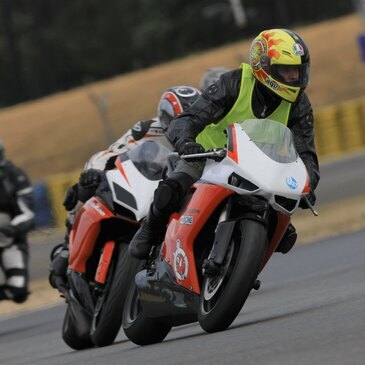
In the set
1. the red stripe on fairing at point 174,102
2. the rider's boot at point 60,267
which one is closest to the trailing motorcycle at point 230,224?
the red stripe on fairing at point 174,102

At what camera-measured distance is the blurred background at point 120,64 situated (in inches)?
1356

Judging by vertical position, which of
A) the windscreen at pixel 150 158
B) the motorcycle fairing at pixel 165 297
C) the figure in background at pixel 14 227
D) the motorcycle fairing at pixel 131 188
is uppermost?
the windscreen at pixel 150 158

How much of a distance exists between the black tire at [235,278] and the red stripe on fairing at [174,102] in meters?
1.63

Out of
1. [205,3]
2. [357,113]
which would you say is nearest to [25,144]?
[357,113]

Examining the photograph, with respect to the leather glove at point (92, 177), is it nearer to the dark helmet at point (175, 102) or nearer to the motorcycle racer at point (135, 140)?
the motorcycle racer at point (135, 140)

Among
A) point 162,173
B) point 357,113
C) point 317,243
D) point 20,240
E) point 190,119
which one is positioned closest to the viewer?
point 190,119

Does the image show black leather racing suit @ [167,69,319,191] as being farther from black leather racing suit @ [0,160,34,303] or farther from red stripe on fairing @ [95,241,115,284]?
black leather racing suit @ [0,160,34,303]

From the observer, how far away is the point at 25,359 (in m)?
8.02


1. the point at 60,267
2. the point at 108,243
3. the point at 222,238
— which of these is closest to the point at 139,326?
the point at 108,243

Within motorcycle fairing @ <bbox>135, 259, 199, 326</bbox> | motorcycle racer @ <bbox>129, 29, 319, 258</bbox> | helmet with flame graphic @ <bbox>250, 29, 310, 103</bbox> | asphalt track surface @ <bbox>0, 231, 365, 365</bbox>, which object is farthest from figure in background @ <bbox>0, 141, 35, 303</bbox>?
helmet with flame graphic @ <bbox>250, 29, 310, 103</bbox>

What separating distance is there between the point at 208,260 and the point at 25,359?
1.94 m

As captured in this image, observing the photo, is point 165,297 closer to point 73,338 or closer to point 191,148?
point 191,148

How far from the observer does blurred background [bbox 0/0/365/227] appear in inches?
1356

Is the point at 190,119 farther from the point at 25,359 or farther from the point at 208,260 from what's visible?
the point at 25,359
